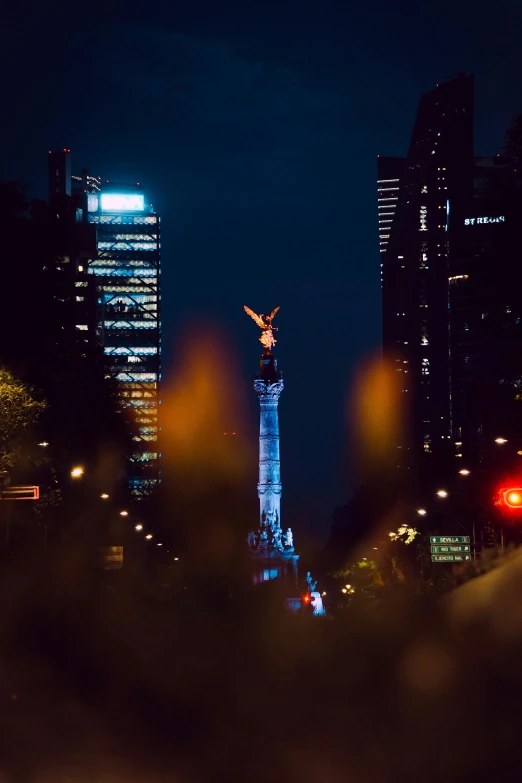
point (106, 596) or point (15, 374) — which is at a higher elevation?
point (15, 374)

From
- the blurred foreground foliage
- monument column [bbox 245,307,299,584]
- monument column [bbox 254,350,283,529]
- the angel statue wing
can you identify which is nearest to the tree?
the blurred foreground foliage

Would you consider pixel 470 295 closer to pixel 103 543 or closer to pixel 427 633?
pixel 427 633

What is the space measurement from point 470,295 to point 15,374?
1741cm

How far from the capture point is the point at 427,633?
133 ft

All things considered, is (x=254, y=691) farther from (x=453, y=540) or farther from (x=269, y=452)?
(x=269, y=452)

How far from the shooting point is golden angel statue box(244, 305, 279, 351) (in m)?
125

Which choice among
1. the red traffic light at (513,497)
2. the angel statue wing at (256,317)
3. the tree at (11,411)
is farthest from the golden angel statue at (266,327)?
the red traffic light at (513,497)

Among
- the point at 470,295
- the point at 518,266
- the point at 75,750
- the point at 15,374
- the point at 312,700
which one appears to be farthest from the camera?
the point at 15,374

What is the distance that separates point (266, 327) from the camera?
416 feet

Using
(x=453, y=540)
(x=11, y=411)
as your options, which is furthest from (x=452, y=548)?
(x=11, y=411)

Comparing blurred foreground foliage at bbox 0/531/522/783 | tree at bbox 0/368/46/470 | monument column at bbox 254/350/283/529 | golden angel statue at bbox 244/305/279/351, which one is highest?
golden angel statue at bbox 244/305/279/351

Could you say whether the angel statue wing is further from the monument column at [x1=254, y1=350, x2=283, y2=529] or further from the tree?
the tree

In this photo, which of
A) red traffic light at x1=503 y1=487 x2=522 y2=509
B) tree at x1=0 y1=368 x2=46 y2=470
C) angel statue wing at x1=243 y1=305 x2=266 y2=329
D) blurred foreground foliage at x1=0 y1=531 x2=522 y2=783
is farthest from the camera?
angel statue wing at x1=243 y1=305 x2=266 y2=329

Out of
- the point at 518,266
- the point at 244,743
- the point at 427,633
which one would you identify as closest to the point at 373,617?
the point at 427,633
